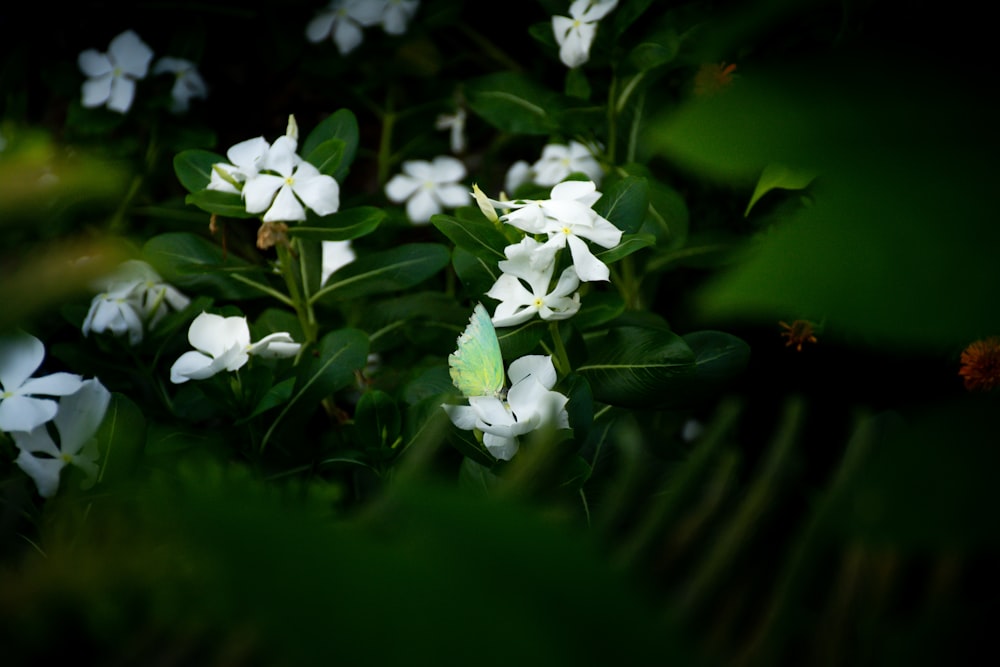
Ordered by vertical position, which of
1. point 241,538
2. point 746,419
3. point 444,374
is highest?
point 241,538

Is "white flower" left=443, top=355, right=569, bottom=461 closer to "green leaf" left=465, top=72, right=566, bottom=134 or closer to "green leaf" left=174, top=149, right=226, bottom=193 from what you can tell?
"green leaf" left=174, top=149, right=226, bottom=193

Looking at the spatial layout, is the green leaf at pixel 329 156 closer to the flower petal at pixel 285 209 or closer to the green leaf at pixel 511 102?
the flower petal at pixel 285 209

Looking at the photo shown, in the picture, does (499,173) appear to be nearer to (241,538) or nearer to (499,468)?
(499,468)

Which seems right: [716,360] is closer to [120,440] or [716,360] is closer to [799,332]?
[799,332]

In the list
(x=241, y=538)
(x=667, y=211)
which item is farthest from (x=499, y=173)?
(x=241, y=538)

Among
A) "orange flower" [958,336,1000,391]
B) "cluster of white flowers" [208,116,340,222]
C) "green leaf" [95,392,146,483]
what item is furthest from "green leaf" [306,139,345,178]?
"orange flower" [958,336,1000,391]

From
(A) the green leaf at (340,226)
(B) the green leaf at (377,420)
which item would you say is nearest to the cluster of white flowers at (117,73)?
(A) the green leaf at (340,226)
